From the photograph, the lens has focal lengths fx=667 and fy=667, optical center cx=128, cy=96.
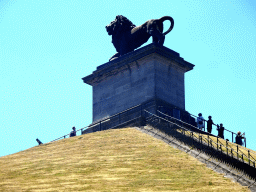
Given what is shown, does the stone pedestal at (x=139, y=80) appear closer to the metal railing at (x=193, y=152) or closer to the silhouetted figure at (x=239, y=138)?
the metal railing at (x=193, y=152)

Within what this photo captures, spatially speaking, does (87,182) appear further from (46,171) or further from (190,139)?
(190,139)

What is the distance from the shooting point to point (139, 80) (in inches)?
1667

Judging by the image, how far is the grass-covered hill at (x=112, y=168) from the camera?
26.9 meters

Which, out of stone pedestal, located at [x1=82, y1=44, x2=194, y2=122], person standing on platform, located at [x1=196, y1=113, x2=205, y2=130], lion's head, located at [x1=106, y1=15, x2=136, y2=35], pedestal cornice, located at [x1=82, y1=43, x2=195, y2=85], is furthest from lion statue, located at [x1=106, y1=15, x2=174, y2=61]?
person standing on platform, located at [x1=196, y1=113, x2=205, y2=130]

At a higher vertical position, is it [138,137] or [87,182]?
[138,137]

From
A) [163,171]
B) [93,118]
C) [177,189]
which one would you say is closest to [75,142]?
[93,118]

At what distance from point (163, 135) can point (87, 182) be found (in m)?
9.35

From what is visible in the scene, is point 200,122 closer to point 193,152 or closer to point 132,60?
point 132,60

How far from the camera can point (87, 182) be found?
2742cm

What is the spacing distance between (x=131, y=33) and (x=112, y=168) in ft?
54.0

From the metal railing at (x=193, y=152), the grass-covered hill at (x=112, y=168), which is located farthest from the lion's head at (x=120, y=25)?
the grass-covered hill at (x=112, y=168)

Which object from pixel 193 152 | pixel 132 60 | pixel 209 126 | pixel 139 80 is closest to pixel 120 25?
pixel 132 60

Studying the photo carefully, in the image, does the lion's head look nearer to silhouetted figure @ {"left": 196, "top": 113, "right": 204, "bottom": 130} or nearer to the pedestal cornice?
the pedestal cornice

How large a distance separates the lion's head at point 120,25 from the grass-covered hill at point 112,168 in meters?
9.74
